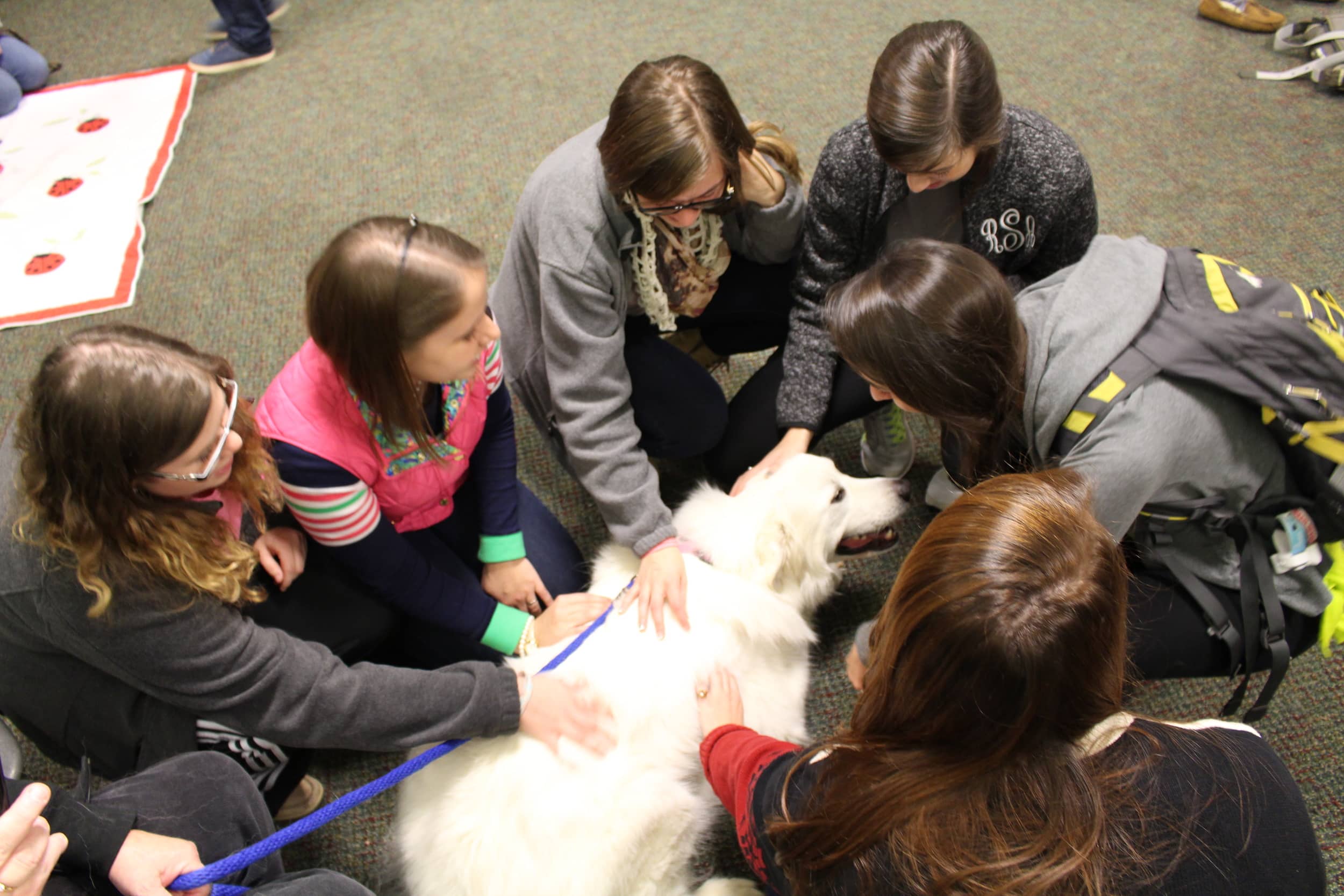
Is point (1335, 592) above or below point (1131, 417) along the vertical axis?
below

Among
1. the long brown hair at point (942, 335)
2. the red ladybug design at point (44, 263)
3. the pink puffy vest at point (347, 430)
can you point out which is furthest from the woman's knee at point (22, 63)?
the long brown hair at point (942, 335)

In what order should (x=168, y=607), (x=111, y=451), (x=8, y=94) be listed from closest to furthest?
(x=111, y=451) < (x=168, y=607) < (x=8, y=94)

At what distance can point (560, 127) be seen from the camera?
9.55 ft

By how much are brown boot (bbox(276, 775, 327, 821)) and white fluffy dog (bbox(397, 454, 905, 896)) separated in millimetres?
362

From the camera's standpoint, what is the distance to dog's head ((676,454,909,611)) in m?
1.38

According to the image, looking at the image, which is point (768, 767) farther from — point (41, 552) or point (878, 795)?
point (41, 552)

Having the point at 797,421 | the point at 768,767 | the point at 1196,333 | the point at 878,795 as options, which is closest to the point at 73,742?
the point at 768,767

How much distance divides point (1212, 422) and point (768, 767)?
2.48 feet

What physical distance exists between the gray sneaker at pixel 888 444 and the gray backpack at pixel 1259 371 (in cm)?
72

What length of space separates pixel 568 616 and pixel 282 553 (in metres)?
0.50

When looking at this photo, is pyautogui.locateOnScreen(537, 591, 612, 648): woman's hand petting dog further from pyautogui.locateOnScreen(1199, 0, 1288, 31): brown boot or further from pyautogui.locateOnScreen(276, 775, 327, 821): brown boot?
pyautogui.locateOnScreen(1199, 0, 1288, 31): brown boot

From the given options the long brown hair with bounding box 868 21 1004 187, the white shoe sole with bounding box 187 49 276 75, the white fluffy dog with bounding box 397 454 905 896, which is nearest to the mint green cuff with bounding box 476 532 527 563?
the white fluffy dog with bounding box 397 454 905 896

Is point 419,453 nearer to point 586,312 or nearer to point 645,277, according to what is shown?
point 586,312

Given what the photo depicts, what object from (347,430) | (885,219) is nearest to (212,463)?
(347,430)
